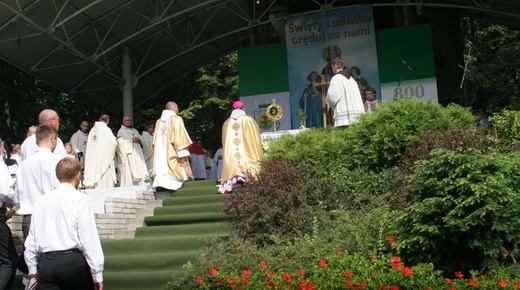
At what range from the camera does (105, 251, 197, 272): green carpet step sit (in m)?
9.38

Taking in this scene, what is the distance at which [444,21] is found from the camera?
24406mm

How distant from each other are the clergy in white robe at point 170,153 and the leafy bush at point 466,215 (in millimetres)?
6397

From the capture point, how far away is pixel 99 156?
16.5 meters

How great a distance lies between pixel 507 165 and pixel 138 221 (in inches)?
252

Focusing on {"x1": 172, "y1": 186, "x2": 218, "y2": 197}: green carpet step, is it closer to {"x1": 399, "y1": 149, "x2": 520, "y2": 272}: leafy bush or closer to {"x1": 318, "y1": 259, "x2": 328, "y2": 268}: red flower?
{"x1": 318, "y1": 259, "x2": 328, "y2": 268}: red flower

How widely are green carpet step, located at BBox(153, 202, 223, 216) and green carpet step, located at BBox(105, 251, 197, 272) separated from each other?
174cm

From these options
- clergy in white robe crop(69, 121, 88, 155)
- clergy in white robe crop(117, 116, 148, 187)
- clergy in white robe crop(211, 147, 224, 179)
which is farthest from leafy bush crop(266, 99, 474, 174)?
clergy in white robe crop(211, 147, 224, 179)

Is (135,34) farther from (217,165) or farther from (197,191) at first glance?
(197,191)

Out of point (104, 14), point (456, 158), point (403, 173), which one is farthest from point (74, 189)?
point (104, 14)

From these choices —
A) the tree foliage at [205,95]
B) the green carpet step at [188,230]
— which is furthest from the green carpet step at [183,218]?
the tree foliage at [205,95]

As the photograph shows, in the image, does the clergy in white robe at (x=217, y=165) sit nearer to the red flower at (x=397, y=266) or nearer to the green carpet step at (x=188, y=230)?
the green carpet step at (x=188, y=230)

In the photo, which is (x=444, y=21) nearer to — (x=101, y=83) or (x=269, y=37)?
(x=269, y=37)

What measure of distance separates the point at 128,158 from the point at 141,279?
8.33 m

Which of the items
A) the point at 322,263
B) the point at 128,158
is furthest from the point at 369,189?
the point at 128,158
